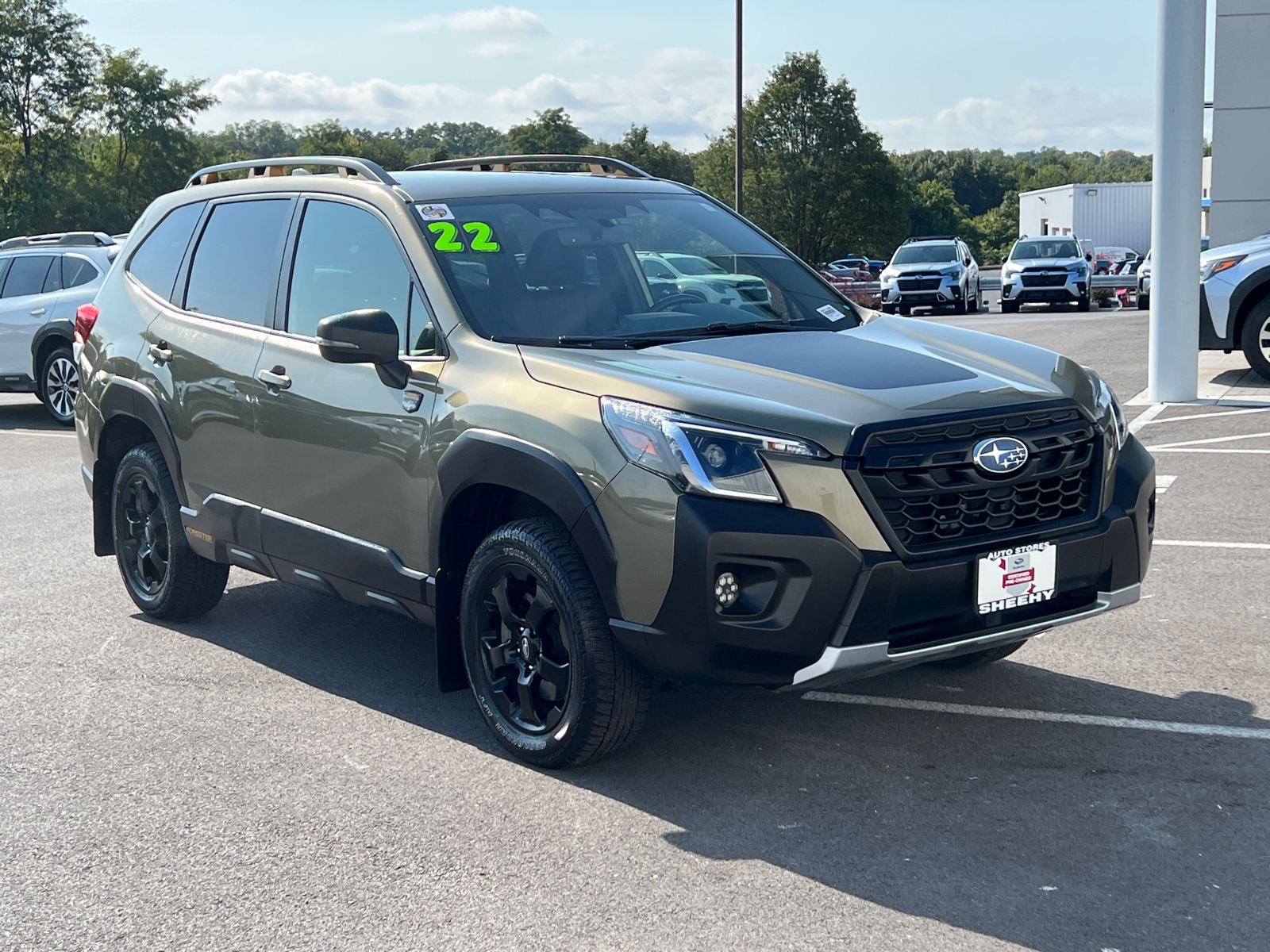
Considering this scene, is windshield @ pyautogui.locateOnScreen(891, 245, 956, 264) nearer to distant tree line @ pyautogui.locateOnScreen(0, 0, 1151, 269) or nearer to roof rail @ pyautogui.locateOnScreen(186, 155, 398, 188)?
distant tree line @ pyautogui.locateOnScreen(0, 0, 1151, 269)

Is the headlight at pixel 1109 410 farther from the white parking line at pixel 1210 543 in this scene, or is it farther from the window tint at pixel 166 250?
the window tint at pixel 166 250

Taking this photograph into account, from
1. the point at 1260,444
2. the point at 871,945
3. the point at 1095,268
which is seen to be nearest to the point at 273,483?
the point at 871,945

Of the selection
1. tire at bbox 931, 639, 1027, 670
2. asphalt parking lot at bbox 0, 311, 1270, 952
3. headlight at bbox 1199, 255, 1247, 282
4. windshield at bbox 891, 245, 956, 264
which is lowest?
asphalt parking lot at bbox 0, 311, 1270, 952

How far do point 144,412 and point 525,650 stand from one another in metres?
2.53

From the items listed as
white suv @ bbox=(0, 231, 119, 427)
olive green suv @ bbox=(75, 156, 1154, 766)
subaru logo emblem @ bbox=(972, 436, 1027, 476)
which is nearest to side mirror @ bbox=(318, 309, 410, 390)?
olive green suv @ bbox=(75, 156, 1154, 766)

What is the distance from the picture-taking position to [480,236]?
192 inches

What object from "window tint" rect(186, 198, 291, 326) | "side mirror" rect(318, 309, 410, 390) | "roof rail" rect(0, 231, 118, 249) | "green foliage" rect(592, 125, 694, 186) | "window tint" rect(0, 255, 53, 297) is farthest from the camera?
"green foliage" rect(592, 125, 694, 186)

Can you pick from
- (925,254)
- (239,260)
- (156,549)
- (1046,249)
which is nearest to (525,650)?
(239,260)

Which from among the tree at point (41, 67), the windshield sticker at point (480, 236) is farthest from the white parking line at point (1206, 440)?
the tree at point (41, 67)

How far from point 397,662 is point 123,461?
170cm

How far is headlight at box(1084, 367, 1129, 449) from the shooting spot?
436 centimetres

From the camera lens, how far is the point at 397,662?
571cm

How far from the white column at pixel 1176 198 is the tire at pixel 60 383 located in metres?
A: 10.3

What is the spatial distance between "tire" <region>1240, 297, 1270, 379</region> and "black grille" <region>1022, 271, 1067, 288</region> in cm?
1861
